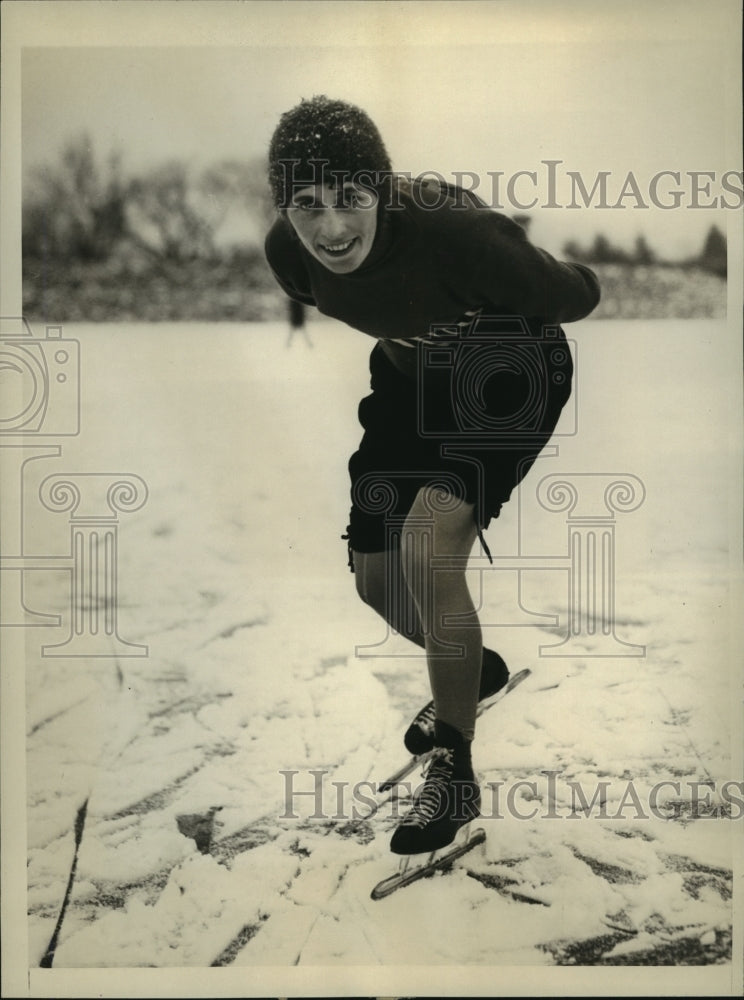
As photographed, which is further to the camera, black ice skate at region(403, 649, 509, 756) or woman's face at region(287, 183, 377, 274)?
black ice skate at region(403, 649, 509, 756)

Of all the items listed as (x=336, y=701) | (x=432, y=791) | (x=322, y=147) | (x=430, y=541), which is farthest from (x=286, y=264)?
(x=432, y=791)

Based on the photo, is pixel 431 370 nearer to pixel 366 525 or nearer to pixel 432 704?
pixel 366 525

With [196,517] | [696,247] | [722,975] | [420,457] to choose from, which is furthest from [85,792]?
[696,247]

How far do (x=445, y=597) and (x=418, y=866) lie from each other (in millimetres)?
563

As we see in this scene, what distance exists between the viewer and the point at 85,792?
79.8 inches

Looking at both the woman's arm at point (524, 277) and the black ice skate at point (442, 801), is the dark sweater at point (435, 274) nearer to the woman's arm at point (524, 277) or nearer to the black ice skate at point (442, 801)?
the woman's arm at point (524, 277)

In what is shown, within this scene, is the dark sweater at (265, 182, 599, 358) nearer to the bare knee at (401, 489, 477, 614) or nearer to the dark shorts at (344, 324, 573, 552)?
the dark shorts at (344, 324, 573, 552)

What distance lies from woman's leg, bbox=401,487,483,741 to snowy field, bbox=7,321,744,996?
50 millimetres

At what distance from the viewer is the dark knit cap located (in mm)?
1903

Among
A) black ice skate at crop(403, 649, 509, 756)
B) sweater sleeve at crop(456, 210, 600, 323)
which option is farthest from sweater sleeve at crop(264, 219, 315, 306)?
black ice skate at crop(403, 649, 509, 756)

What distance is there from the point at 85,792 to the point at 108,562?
0.49m

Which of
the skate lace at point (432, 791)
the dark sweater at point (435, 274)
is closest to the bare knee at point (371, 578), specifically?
the skate lace at point (432, 791)

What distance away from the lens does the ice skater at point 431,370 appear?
75.5 inches

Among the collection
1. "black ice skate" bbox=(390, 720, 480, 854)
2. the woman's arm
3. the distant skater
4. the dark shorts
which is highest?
the woman's arm
